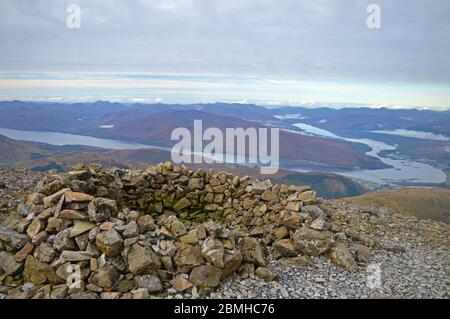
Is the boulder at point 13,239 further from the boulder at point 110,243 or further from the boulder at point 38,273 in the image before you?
the boulder at point 110,243

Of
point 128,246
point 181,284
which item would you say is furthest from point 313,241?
point 128,246

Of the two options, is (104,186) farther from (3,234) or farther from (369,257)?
(369,257)

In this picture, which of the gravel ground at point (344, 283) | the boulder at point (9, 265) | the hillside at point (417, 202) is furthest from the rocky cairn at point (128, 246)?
the hillside at point (417, 202)

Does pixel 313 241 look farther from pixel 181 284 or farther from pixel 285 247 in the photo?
pixel 181 284

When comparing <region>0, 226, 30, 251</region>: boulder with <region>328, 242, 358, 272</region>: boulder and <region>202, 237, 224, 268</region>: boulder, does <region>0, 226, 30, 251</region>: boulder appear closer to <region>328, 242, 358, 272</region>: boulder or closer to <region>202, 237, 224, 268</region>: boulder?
<region>202, 237, 224, 268</region>: boulder

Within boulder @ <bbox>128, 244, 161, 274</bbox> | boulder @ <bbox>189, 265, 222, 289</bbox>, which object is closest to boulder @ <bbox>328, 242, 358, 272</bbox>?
boulder @ <bbox>189, 265, 222, 289</bbox>
